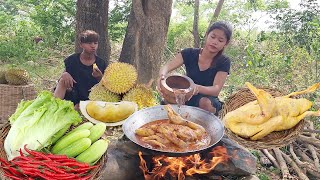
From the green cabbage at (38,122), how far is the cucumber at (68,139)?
2.5 inches

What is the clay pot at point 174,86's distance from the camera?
131 inches

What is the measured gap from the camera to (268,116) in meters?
2.77

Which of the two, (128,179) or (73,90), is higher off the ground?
(73,90)

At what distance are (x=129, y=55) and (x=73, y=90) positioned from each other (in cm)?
228

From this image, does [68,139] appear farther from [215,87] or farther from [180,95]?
[215,87]

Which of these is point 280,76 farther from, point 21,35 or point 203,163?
point 21,35

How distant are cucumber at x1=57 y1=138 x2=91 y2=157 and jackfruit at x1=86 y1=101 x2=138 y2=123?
1086 mm

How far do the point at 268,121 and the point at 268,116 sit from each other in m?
0.04

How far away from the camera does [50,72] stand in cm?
842

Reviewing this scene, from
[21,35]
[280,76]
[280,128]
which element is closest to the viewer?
[280,128]

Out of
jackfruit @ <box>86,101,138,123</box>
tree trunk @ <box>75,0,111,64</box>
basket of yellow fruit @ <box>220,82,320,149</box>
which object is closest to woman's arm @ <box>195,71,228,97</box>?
jackfruit @ <box>86,101,138,123</box>

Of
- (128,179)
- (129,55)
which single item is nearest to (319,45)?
(129,55)

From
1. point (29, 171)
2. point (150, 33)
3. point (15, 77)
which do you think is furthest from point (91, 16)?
point (29, 171)

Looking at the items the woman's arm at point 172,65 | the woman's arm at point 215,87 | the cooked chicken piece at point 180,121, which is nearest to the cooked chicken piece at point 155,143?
the cooked chicken piece at point 180,121
